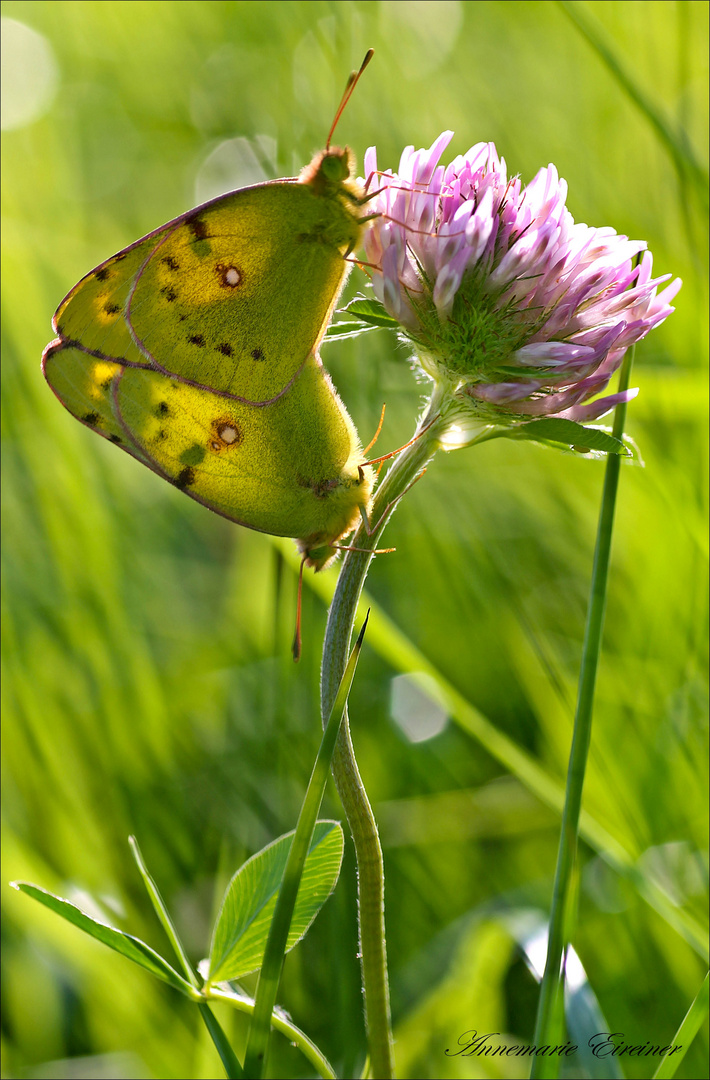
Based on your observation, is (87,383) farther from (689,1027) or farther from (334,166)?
(689,1027)

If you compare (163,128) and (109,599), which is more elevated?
(163,128)

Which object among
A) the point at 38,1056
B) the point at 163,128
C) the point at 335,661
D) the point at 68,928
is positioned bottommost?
the point at 38,1056

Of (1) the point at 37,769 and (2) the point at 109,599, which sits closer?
(1) the point at 37,769

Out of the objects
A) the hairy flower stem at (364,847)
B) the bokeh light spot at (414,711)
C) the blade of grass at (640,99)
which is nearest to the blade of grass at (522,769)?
the bokeh light spot at (414,711)

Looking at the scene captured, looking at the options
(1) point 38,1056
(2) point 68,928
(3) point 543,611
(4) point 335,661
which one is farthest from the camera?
(3) point 543,611

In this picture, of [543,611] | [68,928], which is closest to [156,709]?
[68,928]

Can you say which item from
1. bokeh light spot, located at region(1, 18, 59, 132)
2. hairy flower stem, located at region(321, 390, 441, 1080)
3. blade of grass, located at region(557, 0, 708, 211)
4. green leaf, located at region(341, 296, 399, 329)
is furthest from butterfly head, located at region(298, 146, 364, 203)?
bokeh light spot, located at region(1, 18, 59, 132)

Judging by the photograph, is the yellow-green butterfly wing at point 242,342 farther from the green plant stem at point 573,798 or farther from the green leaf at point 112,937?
the green leaf at point 112,937

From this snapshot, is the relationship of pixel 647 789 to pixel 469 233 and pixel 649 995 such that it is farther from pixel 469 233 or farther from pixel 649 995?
pixel 469 233
